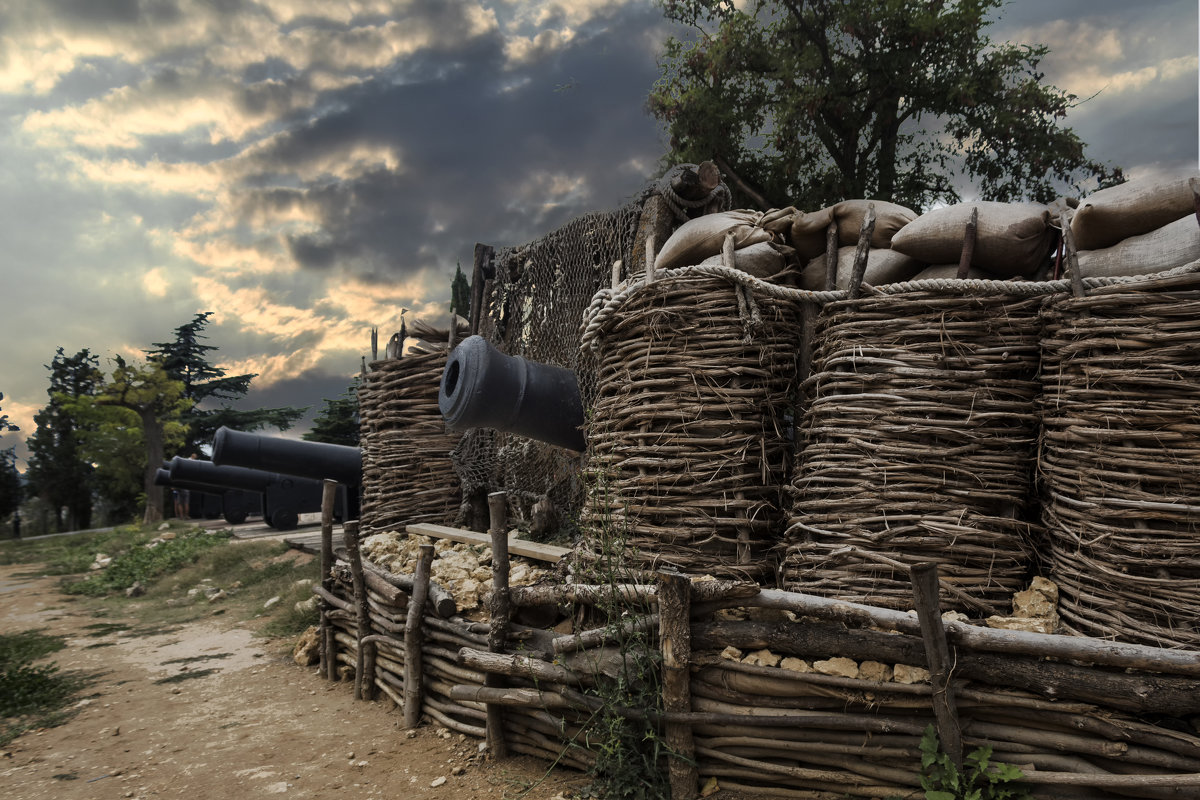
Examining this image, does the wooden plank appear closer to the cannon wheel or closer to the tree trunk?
the cannon wheel

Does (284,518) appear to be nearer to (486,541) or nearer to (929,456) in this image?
(486,541)

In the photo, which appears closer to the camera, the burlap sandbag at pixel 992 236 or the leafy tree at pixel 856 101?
the burlap sandbag at pixel 992 236

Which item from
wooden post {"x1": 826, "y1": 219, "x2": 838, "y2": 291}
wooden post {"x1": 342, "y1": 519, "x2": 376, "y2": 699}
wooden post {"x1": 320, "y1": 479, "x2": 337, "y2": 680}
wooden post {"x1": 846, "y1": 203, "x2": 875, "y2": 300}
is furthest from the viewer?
wooden post {"x1": 320, "y1": 479, "x2": 337, "y2": 680}

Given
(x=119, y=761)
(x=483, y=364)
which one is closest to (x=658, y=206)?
(x=483, y=364)

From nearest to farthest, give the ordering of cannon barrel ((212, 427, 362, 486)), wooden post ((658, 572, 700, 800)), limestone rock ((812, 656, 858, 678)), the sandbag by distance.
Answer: limestone rock ((812, 656, 858, 678)) < wooden post ((658, 572, 700, 800)) < the sandbag < cannon barrel ((212, 427, 362, 486))

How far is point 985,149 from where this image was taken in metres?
12.2

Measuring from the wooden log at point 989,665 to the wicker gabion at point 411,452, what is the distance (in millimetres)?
4663

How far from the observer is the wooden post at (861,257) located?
3357 millimetres

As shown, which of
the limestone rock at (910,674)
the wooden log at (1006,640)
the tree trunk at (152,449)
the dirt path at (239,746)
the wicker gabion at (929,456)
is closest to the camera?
the wooden log at (1006,640)

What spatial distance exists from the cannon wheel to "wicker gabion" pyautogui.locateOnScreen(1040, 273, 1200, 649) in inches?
573

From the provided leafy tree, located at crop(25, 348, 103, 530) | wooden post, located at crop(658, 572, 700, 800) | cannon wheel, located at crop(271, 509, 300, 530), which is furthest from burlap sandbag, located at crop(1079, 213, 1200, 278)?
leafy tree, located at crop(25, 348, 103, 530)

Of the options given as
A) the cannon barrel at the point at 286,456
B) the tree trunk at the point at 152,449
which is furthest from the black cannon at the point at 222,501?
the cannon barrel at the point at 286,456

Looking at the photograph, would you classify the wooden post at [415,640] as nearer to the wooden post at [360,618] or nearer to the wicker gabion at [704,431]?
the wooden post at [360,618]

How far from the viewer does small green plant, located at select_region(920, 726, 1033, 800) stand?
263 cm
